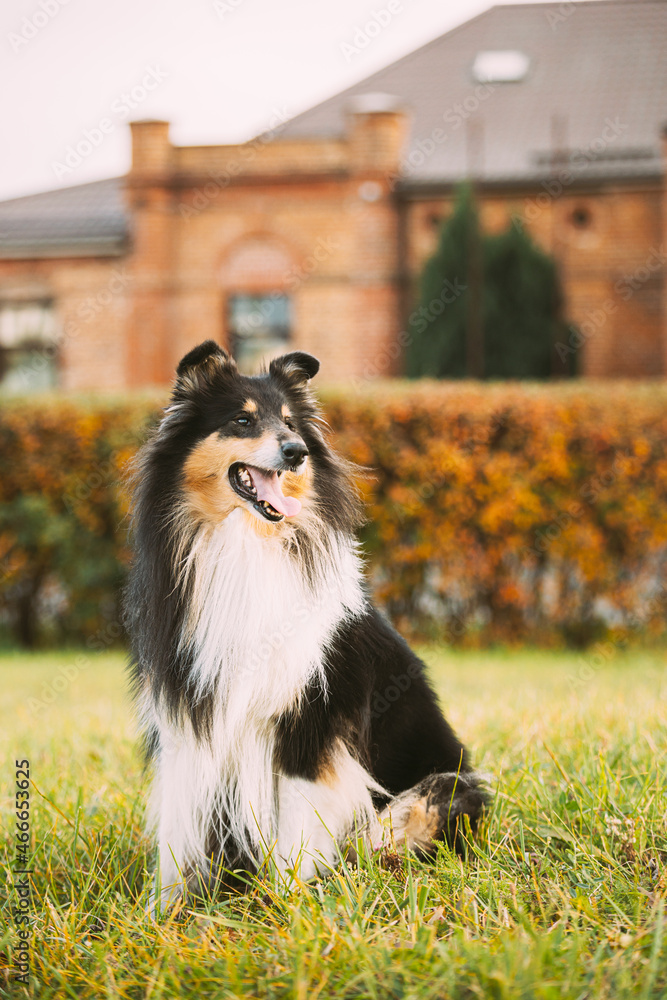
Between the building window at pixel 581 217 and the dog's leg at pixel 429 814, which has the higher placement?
the building window at pixel 581 217

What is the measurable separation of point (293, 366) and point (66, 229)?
16.5 meters

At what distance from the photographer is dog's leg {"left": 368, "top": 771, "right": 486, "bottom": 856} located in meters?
2.63

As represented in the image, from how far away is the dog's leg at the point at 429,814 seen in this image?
2635 mm

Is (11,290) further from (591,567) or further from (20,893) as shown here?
(20,893)

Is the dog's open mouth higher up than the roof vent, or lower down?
lower down

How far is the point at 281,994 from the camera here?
6.26ft

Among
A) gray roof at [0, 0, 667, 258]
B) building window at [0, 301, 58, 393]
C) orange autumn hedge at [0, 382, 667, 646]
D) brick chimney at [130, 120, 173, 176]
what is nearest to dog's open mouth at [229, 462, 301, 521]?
orange autumn hedge at [0, 382, 667, 646]

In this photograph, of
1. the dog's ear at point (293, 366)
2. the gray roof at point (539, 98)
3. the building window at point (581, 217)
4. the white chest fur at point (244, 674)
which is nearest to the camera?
the white chest fur at point (244, 674)

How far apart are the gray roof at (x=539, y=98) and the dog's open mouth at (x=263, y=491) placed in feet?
50.1

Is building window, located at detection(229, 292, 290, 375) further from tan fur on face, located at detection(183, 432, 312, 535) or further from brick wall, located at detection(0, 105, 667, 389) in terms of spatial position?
tan fur on face, located at detection(183, 432, 312, 535)

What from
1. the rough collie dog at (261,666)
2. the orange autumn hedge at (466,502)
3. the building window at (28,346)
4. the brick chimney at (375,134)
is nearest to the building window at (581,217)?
the brick chimney at (375,134)

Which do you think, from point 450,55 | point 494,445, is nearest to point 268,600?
point 494,445

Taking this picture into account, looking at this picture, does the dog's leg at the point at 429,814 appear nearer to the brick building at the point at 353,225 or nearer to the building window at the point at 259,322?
the brick building at the point at 353,225

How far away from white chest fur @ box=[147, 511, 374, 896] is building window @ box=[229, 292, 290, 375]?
15.1m
